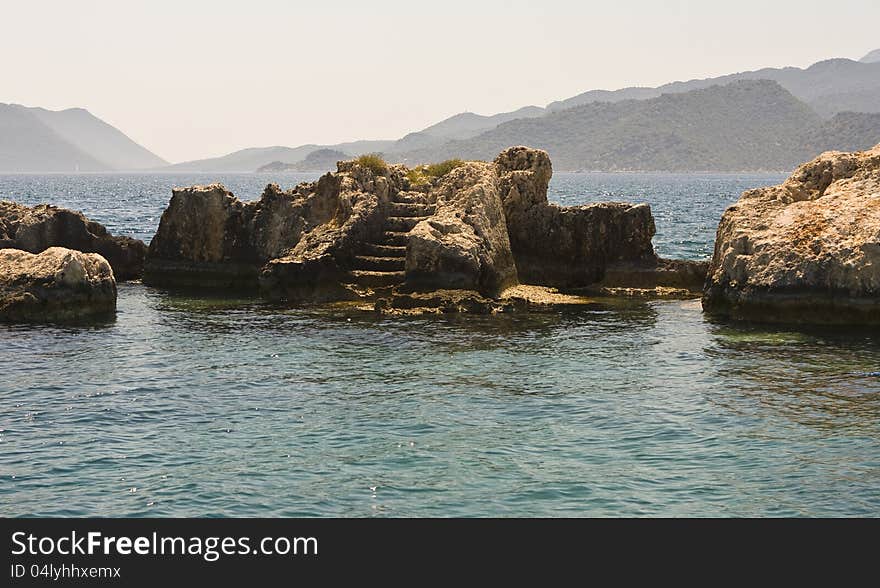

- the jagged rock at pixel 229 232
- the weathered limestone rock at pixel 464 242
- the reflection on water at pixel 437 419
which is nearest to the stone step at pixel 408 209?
the weathered limestone rock at pixel 464 242

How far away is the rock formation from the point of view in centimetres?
4197

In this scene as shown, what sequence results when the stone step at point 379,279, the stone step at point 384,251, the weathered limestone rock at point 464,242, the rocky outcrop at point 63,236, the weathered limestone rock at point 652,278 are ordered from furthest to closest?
the rocky outcrop at point 63,236 < the weathered limestone rock at point 652,278 < the stone step at point 384,251 < the stone step at point 379,279 < the weathered limestone rock at point 464,242

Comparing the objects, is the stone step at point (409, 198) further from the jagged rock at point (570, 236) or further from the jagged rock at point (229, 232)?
the jagged rock at point (570, 236)

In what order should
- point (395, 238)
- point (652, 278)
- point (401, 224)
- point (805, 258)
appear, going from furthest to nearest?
point (401, 224)
point (652, 278)
point (395, 238)
point (805, 258)

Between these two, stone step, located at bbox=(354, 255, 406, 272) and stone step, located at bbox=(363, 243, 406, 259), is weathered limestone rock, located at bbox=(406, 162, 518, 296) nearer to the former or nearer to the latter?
stone step, located at bbox=(363, 243, 406, 259)

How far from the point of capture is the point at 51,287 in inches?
1487

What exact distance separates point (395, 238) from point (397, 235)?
167 millimetres

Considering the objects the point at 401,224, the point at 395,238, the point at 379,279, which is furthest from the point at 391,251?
the point at 401,224

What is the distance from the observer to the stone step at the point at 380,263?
43500 millimetres

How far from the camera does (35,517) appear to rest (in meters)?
18.0

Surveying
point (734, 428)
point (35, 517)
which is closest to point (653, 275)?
point (734, 428)

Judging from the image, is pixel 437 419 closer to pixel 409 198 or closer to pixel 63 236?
pixel 409 198

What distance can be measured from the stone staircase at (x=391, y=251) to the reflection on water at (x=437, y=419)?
15.6ft

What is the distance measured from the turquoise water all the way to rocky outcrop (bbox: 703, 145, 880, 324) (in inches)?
56.1
